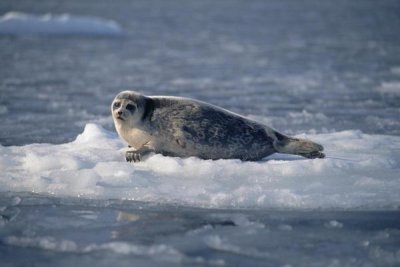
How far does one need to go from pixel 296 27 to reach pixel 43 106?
16004mm

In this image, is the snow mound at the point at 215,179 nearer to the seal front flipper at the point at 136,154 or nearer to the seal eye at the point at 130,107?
the seal front flipper at the point at 136,154

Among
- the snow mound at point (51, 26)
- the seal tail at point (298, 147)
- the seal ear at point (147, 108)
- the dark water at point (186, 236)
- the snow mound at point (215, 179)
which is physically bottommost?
the dark water at point (186, 236)

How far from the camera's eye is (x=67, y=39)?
17.5m

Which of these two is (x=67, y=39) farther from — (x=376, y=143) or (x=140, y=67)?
(x=376, y=143)

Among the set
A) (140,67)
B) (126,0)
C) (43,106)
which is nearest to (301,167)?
(43,106)

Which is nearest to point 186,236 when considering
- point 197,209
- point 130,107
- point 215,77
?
point 197,209

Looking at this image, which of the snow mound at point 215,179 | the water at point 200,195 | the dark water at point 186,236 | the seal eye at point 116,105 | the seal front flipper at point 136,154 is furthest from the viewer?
the seal eye at point 116,105

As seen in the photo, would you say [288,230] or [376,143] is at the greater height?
[376,143]

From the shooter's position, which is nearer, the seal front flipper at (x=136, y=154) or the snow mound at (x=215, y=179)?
the snow mound at (x=215, y=179)

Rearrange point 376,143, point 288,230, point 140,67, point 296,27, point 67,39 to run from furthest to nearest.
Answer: point 296,27
point 67,39
point 140,67
point 376,143
point 288,230

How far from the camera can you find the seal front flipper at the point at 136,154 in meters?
4.59

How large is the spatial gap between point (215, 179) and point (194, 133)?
0.56 m

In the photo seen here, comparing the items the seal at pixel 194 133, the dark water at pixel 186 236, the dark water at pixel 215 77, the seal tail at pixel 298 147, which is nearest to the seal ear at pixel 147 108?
the seal at pixel 194 133

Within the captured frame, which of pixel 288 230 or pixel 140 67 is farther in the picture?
pixel 140 67
